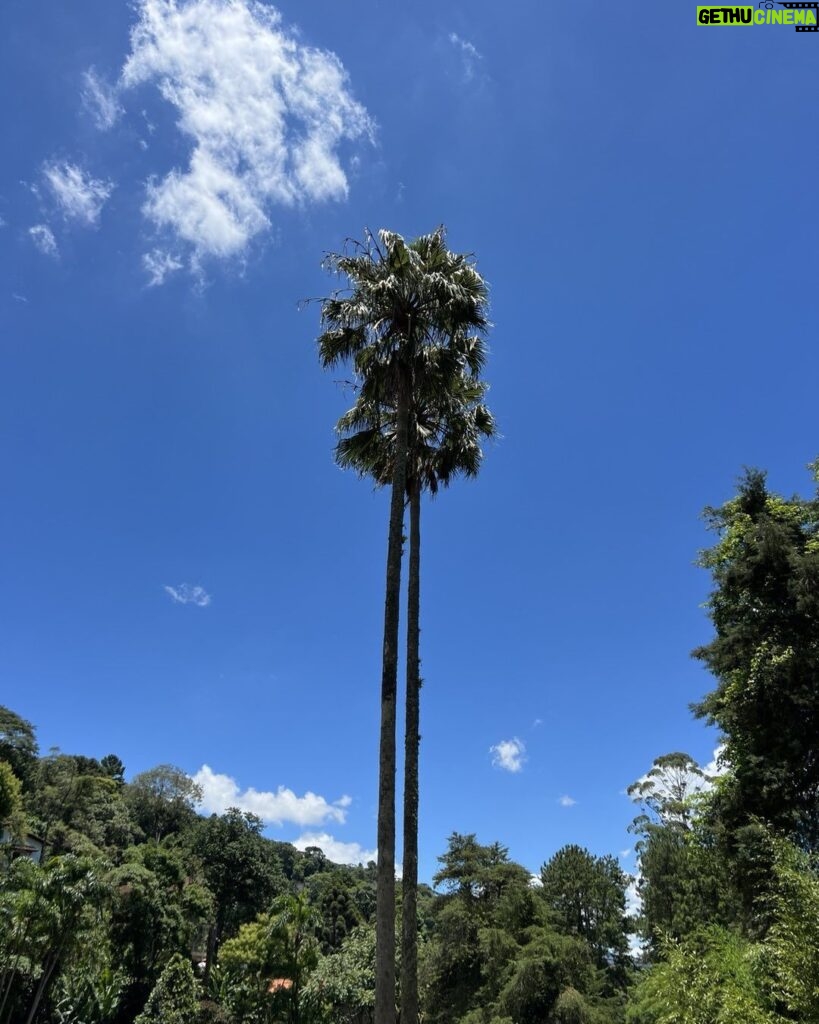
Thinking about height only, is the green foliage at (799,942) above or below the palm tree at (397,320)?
below

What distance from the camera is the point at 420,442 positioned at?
13.9 meters

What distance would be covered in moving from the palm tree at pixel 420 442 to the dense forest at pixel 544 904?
23.7 feet

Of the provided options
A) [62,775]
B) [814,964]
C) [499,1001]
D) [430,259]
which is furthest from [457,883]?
[62,775]

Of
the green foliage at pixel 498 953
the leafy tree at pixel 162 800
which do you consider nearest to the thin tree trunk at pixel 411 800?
the green foliage at pixel 498 953

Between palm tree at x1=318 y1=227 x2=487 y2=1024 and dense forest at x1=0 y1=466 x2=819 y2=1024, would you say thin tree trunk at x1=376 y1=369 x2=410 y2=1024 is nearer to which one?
palm tree at x1=318 y1=227 x2=487 y2=1024

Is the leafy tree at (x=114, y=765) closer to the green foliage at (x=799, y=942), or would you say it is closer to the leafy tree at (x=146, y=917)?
the leafy tree at (x=146, y=917)

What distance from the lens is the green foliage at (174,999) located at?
28562mm

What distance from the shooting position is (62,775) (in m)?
56.7

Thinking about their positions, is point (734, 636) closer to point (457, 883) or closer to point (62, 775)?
point (457, 883)

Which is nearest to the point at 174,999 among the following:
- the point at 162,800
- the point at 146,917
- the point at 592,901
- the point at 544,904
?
the point at 146,917

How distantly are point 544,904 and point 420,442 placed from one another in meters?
26.7

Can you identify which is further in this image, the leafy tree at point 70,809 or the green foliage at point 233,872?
the leafy tree at point 70,809

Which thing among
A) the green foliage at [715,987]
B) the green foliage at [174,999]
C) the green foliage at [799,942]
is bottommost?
the green foliage at [174,999]

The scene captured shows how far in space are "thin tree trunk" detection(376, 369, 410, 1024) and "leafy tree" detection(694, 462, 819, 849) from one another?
31.4ft
